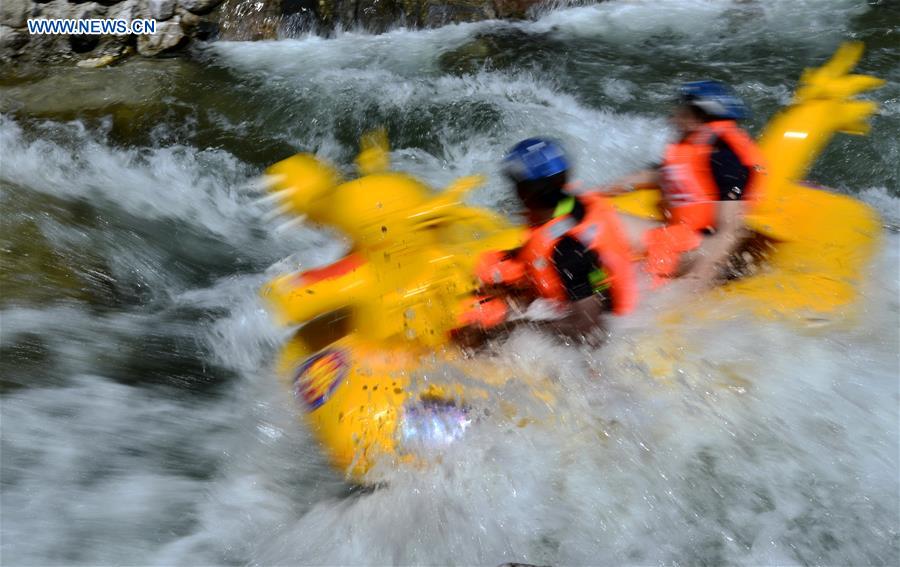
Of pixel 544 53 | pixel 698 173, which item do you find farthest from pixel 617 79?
pixel 698 173

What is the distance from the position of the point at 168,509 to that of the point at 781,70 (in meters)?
5.66

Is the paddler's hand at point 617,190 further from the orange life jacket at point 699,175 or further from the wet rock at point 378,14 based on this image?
the wet rock at point 378,14

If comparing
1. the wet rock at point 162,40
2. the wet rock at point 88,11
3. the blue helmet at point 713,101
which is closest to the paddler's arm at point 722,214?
the blue helmet at point 713,101

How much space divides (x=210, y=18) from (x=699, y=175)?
5.53 m

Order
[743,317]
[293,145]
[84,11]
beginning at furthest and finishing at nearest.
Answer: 1. [84,11]
2. [293,145]
3. [743,317]

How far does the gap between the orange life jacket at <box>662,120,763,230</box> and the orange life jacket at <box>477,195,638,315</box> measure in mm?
523

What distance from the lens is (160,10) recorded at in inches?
269

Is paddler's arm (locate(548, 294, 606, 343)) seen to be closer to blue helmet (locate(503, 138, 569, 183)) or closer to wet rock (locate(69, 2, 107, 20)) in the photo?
blue helmet (locate(503, 138, 569, 183))

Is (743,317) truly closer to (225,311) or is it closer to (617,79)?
(225,311)

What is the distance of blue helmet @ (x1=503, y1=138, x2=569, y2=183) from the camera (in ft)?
8.15

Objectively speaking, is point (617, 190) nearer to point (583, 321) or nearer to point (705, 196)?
point (705, 196)

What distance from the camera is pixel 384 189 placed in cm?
256

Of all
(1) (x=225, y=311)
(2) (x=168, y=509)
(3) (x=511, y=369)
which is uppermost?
(3) (x=511, y=369)

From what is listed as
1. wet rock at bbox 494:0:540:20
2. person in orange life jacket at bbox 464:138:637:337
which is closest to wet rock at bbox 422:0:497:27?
wet rock at bbox 494:0:540:20
